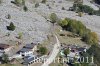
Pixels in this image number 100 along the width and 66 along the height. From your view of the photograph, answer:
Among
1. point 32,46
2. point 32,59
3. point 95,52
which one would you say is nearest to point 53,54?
point 32,46

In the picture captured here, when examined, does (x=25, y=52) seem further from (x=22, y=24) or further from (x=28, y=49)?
(x=22, y=24)

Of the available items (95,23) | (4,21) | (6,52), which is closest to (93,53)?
(6,52)

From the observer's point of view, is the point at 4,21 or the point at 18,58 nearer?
the point at 18,58

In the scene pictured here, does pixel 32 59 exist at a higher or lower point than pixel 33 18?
lower

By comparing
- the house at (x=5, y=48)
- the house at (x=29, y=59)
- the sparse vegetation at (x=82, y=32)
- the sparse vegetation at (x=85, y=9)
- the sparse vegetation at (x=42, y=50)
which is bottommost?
the sparse vegetation at (x=85, y=9)

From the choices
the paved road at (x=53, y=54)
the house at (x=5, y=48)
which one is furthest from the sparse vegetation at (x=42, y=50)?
the house at (x=5, y=48)

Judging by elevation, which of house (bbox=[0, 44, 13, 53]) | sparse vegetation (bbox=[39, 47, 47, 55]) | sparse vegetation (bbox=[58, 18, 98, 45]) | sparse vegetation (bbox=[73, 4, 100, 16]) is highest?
house (bbox=[0, 44, 13, 53])

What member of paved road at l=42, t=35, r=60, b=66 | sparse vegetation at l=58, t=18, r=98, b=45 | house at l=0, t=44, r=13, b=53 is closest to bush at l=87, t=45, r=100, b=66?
paved road at l=42, t=35, r=60, b=66

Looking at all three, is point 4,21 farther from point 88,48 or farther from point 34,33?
point 88,48

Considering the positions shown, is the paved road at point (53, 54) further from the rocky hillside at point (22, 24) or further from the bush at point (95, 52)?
the bush at point (95, 52)

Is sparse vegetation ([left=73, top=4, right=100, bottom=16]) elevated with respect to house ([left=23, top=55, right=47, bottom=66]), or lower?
lower

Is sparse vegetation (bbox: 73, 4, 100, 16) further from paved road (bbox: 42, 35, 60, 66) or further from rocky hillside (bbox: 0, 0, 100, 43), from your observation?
paved road (bbox: 42, 35, 60, 66)
